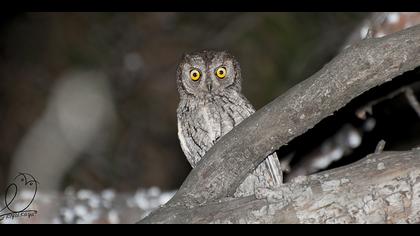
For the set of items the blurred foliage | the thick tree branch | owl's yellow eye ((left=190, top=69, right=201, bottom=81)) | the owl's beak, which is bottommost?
the thick tree branch

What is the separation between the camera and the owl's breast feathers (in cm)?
325

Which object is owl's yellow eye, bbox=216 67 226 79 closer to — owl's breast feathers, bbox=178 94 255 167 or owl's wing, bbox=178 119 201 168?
owl's breast feathers, bbox=178 94 255 167

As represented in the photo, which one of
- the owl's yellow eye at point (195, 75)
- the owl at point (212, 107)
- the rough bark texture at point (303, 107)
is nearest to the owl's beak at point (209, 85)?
the owl at point (212, 107)

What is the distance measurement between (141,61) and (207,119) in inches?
157

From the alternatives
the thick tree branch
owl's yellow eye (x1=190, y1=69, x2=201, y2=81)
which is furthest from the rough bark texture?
owl's yellow eye (x1=190, y1=69, x2=201, y2=81)

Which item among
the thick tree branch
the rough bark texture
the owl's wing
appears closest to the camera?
the thick tree branch

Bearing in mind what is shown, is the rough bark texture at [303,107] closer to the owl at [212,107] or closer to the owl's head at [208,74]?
the owl at [212,107]

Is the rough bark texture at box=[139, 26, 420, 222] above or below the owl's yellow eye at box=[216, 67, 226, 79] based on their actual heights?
below

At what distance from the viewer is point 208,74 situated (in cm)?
351

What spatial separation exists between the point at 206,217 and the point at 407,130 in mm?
3626

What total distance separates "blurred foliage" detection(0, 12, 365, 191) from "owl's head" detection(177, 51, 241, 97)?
293cm

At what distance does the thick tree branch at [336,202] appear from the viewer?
2232mm
